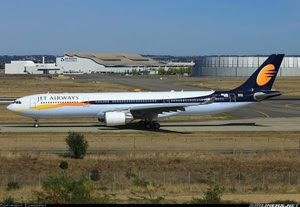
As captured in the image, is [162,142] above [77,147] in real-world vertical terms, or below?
below

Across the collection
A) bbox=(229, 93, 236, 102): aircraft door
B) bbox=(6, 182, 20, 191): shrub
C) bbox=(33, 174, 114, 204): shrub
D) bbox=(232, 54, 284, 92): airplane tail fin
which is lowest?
bbox=(6, 182, 20, 191): shrub

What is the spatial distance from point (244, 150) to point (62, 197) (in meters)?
23.4

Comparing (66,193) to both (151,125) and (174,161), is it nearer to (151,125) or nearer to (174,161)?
(174,161)

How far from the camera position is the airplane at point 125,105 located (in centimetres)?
5466

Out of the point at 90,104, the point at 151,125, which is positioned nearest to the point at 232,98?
the point at 151,125

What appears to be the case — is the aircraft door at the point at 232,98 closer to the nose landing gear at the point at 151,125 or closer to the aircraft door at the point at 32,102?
the nose landing gear at the point at 151,125

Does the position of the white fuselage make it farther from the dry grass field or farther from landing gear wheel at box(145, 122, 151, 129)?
the dry grass field

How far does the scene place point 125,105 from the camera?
5584cm

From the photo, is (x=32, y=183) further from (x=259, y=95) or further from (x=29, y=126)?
(x=259, y=95)

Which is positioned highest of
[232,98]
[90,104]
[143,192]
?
[232,98]

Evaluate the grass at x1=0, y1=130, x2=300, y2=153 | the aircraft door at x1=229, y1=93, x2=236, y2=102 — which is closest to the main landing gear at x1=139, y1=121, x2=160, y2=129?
the grass at x1=0, y1=130, x2=300, y2=153

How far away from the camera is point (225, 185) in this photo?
109 ft

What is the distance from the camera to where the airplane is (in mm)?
54656

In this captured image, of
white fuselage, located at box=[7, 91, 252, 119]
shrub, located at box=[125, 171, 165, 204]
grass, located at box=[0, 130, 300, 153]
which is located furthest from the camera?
white fuselage, located at box=[7, 91, 252, 119]
